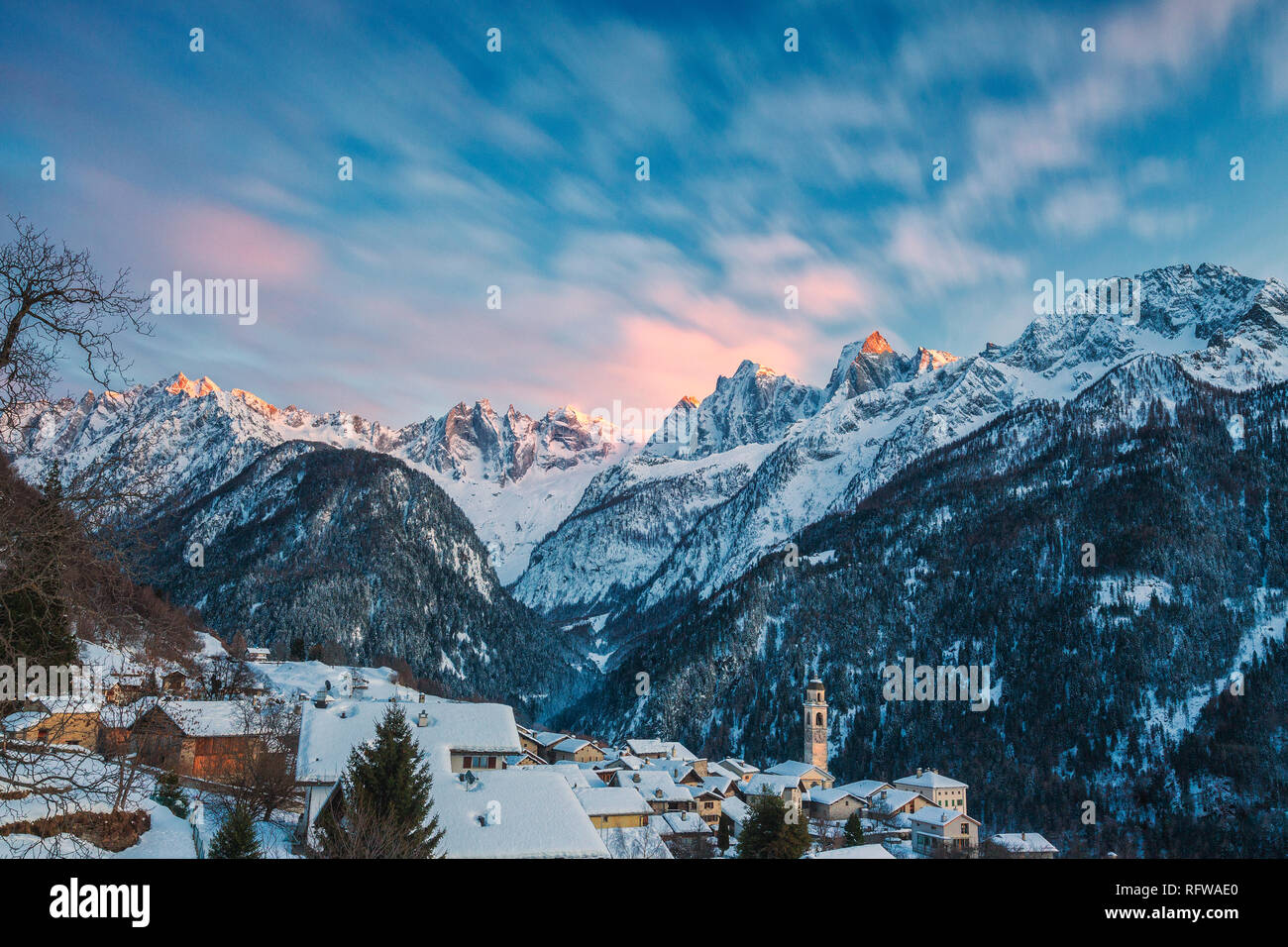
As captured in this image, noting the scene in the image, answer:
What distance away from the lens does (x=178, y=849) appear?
37344 millimetres

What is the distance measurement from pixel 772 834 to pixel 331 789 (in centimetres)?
2664

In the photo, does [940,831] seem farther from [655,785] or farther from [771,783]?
[655,785]

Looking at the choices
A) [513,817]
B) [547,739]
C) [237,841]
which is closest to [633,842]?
[513,817]

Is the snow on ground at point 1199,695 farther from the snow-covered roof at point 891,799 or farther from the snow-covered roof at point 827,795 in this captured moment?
the snow-covered roof at point 827,795

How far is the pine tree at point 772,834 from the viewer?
51.8 m

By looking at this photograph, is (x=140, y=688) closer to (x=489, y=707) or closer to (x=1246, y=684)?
(x=489, y=707)

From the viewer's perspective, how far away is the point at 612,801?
64188 millimetres

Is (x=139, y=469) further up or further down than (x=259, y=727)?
further up

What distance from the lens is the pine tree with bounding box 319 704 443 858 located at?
1264 inches

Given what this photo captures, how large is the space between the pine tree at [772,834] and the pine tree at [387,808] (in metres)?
23.1

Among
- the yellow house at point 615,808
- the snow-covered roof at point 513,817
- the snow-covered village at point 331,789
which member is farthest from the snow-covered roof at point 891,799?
the snow-covered roof at point 513,817
